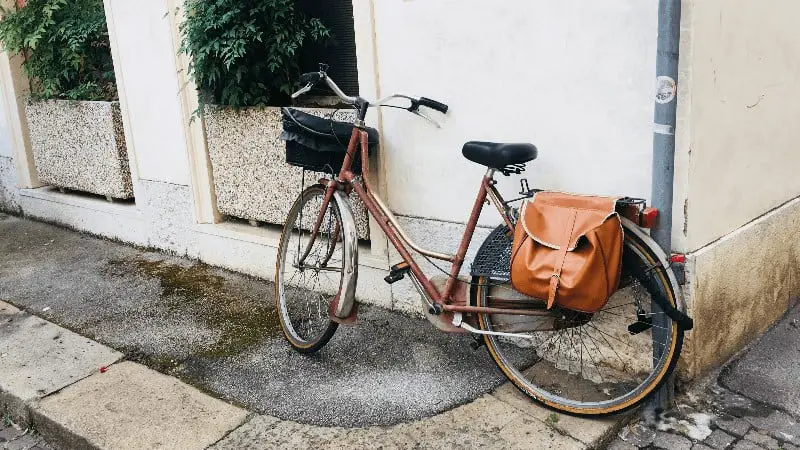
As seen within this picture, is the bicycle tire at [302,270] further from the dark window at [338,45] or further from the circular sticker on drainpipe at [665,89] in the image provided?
the circular sticker on drainpipe at [665,89]

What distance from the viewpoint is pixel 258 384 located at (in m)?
3.79

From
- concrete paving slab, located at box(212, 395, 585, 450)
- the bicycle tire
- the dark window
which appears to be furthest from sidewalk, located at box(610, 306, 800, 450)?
the dark window

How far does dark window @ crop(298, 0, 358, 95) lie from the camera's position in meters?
4.87

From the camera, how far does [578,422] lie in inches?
127

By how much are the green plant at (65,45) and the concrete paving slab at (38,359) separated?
2682 mm

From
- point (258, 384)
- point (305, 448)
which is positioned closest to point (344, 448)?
point (305, 448)

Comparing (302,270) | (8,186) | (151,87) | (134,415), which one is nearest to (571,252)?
(302,270)

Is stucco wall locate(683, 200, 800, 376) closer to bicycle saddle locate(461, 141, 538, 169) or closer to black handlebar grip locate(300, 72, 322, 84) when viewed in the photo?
bicycle saddle locate(461, 141, 538, 169)

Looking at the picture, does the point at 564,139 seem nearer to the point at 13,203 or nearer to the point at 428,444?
the point at 428,444

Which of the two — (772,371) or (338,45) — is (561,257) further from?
(338,45)

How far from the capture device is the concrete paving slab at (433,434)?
3.12 meters

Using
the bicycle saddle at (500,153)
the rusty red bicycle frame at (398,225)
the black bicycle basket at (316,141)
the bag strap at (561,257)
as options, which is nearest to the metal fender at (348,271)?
the rusty red bicycle frame at (398,225)

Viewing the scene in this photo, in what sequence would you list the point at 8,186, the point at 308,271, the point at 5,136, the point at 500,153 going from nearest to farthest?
the point at 500,153 → the point at 308,271 → the point at 5,136 → the point at 8,186

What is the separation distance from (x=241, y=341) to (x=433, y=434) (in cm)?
159
